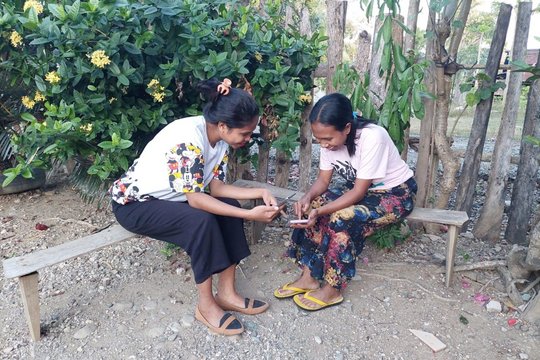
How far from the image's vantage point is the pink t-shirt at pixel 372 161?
2.55 m

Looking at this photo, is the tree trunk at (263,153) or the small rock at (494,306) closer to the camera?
the small rock at (494,306)

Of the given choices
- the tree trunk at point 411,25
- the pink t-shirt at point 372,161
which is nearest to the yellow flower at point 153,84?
the pink t-shirt at point 372,161

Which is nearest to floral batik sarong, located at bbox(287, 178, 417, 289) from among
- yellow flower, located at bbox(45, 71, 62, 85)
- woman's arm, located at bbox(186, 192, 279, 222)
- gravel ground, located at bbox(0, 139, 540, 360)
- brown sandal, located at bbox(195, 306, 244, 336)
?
gravel ground, located at bbox(0, 139, 540, 360)

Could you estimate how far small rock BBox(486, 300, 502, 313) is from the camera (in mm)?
2643

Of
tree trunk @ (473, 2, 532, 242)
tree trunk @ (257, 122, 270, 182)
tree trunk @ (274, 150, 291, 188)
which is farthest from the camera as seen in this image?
tree trunk @ (274, 150, 291, 188)

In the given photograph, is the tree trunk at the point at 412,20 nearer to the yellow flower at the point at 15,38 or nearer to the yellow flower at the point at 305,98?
the yellow flower at the point at 305,98

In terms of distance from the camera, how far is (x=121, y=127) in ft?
8.78

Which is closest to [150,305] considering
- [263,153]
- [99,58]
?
[99,58]

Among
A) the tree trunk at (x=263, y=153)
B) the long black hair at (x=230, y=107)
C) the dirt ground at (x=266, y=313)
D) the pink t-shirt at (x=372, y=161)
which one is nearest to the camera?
the long black hair at (x=230, y=107)

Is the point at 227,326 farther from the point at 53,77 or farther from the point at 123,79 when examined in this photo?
the point at 53,77

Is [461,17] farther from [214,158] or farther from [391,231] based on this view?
[214,158]

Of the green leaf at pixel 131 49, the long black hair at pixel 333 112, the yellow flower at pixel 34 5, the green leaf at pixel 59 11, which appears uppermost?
the yellow flower at pixel 34 5

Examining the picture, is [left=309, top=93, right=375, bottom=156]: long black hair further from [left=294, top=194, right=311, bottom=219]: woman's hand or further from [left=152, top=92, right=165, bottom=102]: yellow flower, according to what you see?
[left=152, top=92, right=165, bottom=102]: yellow flower

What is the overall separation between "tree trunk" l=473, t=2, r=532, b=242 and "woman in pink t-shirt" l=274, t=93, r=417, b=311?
36.2 inches
